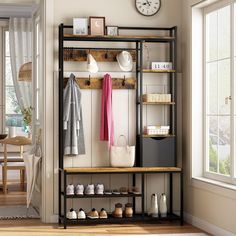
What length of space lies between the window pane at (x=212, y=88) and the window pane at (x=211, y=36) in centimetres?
9

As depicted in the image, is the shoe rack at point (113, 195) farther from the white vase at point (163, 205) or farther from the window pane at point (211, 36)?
the window pane at point (211, 36)

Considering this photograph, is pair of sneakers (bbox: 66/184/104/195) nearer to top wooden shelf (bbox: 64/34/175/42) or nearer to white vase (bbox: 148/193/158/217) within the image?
white vase (bbox: 148/193/158/217)

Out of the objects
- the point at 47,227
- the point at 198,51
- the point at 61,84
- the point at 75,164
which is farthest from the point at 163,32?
the point at 47,227

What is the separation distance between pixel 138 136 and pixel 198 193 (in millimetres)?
887

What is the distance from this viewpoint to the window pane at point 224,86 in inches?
242

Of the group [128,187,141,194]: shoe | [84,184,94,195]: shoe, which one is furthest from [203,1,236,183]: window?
[84,184,94,195]: shoe

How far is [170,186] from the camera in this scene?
7.02 meters

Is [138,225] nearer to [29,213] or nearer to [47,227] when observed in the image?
[47,227]

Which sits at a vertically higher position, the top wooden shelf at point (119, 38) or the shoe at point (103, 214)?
the top wooden shelf at point (119, 38)

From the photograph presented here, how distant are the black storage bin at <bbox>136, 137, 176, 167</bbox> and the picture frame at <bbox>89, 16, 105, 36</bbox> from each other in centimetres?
123

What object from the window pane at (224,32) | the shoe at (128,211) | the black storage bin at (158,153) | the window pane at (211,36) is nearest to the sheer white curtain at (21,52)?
the black storage bin at (158,153)

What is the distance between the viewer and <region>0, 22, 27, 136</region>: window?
36.4 feet

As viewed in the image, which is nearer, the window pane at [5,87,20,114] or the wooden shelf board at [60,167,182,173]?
the wooden shelf board at [60,167,182,173]

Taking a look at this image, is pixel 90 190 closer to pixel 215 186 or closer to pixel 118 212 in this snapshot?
pixel 118 212
